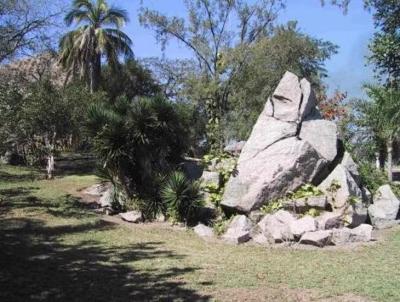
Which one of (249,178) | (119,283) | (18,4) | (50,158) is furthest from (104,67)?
(119,283)

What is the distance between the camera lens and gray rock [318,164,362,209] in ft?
43.7

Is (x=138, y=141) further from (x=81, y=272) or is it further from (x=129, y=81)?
(x=129, y=81)

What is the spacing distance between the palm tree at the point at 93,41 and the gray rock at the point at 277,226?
20.1 meters

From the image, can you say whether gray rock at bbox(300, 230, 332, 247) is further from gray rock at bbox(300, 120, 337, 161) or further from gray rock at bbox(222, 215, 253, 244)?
gray rock at bbox(300, 120, 337, 161)

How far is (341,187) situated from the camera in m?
13.5

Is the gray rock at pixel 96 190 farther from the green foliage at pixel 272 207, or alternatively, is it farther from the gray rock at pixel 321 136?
the gray rock at pixel 321 136

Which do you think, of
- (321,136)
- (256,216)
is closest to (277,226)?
(256,216)

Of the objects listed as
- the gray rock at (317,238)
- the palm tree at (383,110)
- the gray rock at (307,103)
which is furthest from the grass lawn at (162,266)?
the palm tree at (383,110)

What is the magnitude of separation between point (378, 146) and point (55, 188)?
1607 cm

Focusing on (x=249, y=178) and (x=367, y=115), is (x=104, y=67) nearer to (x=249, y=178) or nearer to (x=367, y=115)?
(x=367, y=115)

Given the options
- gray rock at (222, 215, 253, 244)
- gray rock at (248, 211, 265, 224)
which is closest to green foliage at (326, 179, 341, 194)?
gray rock at (248, 211, 265, 224)

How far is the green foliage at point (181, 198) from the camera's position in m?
13.8

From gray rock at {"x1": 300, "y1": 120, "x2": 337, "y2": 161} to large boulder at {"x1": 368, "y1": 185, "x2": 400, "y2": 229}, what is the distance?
1774 millimetres

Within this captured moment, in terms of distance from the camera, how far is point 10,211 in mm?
14219
